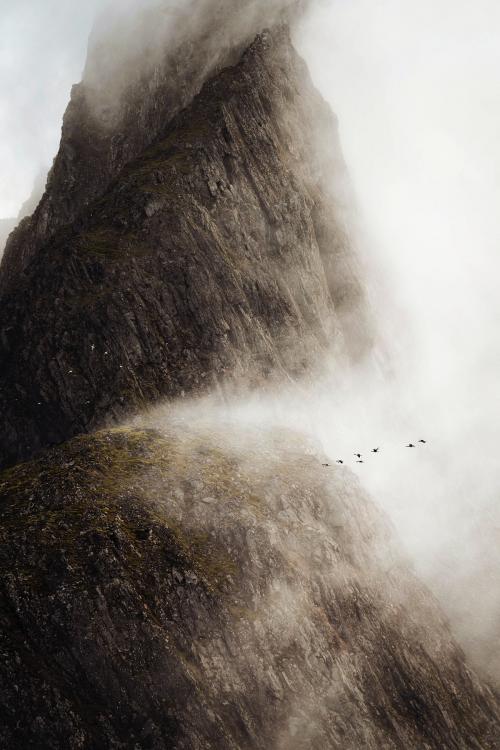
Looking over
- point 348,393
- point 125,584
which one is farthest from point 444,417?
point 125,584

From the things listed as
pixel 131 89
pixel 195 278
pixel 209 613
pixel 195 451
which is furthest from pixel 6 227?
pixel 209 613

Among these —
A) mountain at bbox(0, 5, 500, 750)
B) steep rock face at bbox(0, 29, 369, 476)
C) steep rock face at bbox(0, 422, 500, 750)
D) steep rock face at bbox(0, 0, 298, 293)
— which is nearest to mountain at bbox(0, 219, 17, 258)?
steep rock face at bbox(0, 0, 298, 293)

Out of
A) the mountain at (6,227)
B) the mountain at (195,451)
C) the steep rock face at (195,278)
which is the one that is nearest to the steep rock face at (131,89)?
the mountain at (195,451)

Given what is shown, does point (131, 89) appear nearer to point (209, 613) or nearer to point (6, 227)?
point (6, 227)

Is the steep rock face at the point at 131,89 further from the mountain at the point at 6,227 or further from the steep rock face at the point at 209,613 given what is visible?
the steep rock face at the point at 209,613

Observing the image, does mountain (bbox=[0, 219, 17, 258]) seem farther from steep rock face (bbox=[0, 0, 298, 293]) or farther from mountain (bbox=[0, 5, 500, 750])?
mountain (bbox=[0, 5, 500, 750])

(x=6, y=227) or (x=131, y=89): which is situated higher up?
(x=131, y=89)
